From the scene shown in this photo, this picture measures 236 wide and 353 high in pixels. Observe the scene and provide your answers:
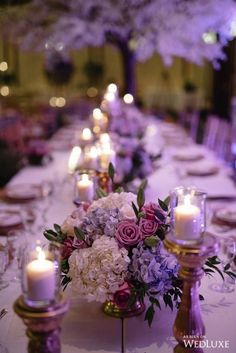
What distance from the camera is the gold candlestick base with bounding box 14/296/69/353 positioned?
41.1 inches

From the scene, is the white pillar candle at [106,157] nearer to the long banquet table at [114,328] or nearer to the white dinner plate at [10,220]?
the white dinner plate at [10,220]

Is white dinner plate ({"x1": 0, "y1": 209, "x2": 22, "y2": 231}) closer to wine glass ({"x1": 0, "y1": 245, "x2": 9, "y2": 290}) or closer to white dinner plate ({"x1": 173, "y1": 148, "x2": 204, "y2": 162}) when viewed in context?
wine glass ({"x1": 0, "y1": 245, "x2": 9, "y2": 290})

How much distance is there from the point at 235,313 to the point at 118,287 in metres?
0.44

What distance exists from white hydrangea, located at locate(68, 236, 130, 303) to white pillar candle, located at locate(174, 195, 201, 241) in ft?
0.87

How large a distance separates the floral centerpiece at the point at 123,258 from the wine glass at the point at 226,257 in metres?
0.33

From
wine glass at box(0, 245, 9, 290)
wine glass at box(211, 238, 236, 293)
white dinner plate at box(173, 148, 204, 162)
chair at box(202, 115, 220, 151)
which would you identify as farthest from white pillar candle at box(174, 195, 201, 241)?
chair at box(202, 115, 220, 151)

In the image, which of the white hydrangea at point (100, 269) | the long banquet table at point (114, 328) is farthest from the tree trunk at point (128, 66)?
the white hydrangea at point (100, 269)

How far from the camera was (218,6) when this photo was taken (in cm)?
446

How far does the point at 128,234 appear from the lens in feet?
4.94

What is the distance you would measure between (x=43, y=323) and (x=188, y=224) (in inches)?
16.0

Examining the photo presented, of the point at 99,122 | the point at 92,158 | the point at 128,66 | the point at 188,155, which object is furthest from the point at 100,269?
the point at 128,66

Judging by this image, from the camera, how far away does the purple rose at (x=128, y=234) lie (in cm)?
149

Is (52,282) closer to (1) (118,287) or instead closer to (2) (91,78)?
(1) (118,287)

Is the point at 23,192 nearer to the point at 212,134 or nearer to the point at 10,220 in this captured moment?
the point at 10,220
